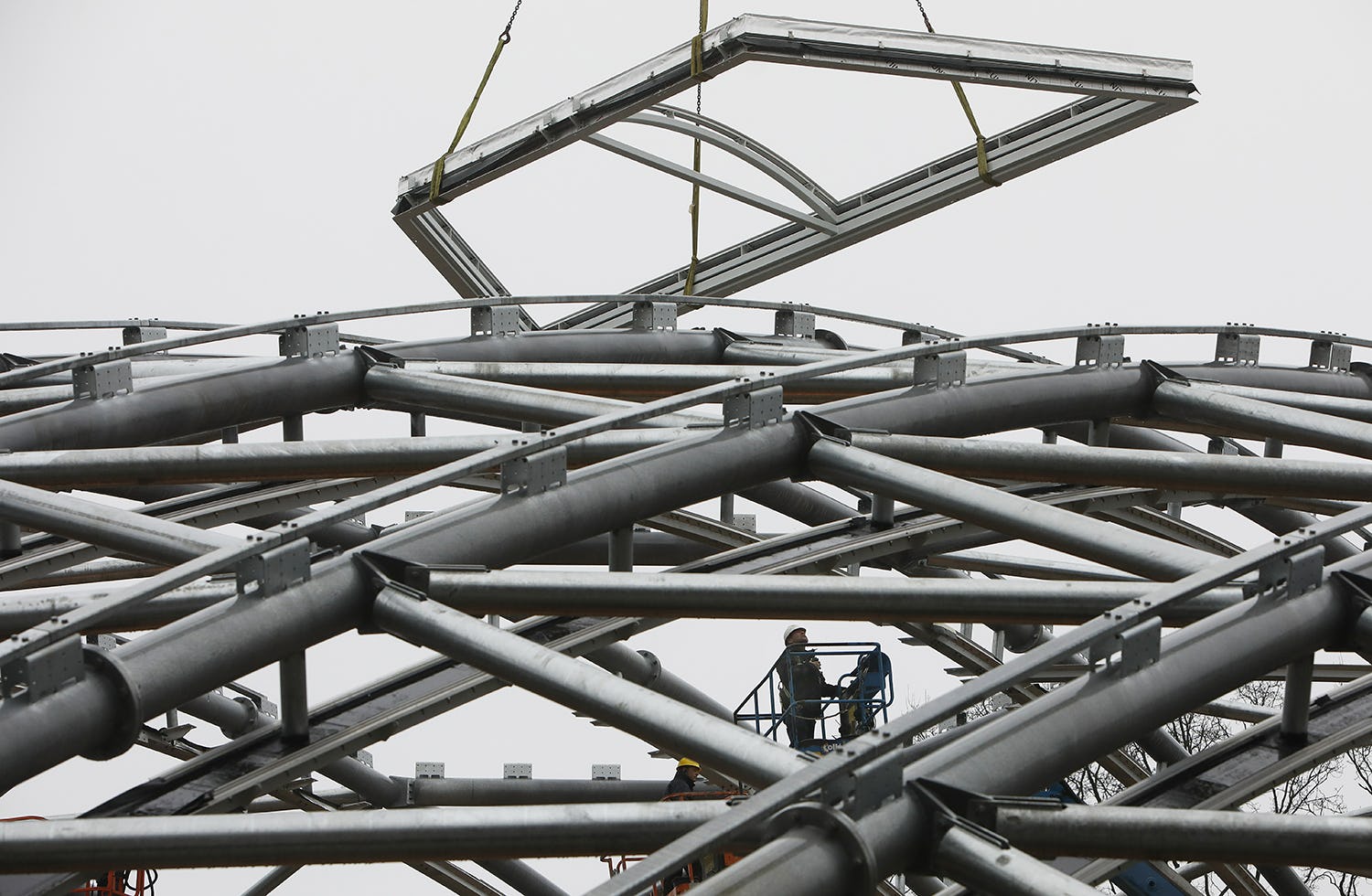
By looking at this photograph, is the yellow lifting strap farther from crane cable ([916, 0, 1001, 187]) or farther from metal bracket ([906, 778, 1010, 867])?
metal bracket ([906, 778, 1010, 867])

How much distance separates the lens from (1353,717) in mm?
11547

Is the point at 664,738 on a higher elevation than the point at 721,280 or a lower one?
lower

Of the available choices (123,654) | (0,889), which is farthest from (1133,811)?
(0,889)

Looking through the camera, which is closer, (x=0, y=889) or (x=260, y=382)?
(x=0, y=889)

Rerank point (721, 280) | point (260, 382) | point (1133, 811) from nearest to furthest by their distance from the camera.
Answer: point (1133, 811), point (260, 382), point (721, 280)

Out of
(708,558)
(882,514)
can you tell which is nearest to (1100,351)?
(882,514)

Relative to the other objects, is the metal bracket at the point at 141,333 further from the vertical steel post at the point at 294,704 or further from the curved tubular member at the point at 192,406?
the vertical steel post at the point at 294,704

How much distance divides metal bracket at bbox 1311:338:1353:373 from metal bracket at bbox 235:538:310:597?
43.2ft

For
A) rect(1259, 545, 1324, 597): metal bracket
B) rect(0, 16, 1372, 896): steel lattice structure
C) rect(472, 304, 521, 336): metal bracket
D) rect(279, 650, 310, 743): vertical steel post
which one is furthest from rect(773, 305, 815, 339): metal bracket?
rect(279, 650, 310, 743): vertical steel post

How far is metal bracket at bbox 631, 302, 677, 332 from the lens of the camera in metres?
19.2

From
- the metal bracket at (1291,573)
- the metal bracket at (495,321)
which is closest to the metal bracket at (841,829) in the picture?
the metal bracket at (1291,573)

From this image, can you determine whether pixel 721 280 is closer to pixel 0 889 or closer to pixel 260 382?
pixel 260 382

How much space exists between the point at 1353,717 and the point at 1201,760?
148 centimetres

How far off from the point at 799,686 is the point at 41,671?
53.0 feet
